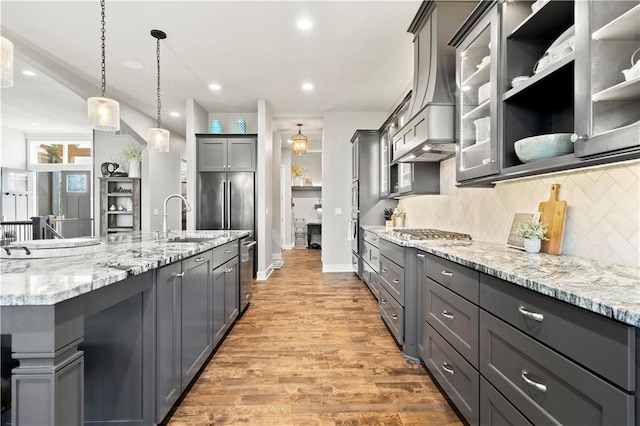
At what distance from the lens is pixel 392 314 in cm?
271

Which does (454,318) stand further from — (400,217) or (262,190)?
(262,190)

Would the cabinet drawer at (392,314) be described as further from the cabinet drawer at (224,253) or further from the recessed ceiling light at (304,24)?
the recessed ceiling light at (304,24)

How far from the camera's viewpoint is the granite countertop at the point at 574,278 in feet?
2.57

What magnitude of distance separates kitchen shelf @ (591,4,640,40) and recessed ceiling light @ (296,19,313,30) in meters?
2.51

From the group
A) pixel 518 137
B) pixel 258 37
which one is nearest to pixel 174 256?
pixel 518 137

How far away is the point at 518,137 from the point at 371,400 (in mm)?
1787

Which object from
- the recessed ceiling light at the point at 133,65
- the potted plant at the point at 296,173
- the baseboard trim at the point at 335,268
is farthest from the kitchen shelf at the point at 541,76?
the potted plant at the point at 296,173

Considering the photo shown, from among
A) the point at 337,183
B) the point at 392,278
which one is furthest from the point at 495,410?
the point at 337,183

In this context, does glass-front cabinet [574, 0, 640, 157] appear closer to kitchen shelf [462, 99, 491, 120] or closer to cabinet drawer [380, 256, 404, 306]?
kitchen shelf [462, 99, 491, 120]

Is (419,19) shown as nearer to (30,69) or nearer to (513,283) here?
(513,283)

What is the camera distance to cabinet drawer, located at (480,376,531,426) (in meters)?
1.14

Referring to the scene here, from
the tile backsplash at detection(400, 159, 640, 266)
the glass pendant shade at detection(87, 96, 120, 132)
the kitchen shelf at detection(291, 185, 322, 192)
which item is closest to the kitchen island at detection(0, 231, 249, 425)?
the glass pendant shade at detection(87, 96, 120, 132)

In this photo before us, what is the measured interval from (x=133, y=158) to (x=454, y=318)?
22.0 feet

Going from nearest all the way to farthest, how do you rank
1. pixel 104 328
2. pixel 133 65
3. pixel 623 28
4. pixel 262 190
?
pixel 623 28 → pixel 104 328 → pixel 133 65 → pixel 262 190
